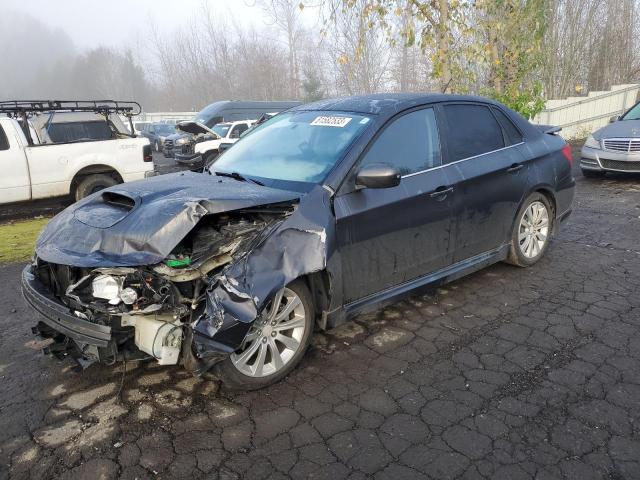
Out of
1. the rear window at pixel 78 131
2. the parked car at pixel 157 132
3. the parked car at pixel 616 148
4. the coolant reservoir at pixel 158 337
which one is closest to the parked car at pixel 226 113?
the parked car at pixel 157 132

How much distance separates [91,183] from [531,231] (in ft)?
23.9

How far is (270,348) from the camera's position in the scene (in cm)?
304

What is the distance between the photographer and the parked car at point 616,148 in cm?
852

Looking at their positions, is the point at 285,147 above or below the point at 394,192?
above

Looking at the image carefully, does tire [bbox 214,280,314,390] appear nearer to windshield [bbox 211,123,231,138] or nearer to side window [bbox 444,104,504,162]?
side window [bbox 444,104,504,162]

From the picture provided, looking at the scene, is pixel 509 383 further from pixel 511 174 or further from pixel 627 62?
pixel 627 62

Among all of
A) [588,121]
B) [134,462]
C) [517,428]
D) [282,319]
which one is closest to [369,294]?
[282,319]

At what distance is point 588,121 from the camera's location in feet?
57.2

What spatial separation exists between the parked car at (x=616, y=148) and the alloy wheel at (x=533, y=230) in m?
4.91

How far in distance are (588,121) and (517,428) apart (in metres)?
17.9

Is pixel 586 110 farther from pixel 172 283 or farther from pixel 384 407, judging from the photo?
pixel 172 283

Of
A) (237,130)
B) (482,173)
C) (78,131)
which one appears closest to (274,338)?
(482,173)

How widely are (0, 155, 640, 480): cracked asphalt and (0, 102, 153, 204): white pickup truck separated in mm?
4822

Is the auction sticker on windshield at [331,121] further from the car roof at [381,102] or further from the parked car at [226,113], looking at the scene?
the parked car at [226,113]
